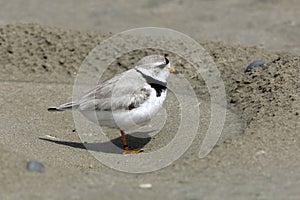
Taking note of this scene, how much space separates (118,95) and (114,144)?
0.84 meters

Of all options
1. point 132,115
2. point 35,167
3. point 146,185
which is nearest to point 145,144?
point 132,115

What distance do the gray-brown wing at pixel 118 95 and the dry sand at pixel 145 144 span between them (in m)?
0.57

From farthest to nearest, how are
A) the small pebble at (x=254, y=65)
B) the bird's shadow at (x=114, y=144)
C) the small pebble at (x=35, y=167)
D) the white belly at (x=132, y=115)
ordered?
the small pebble at (x=254, y=65)
the bird's shadow at (x=114, y=144)
the white belly at (x=132, y=115)
the small pebble at (x=35, y=167)

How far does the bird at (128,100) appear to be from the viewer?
22.6 ft

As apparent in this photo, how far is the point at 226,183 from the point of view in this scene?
574 centimetres

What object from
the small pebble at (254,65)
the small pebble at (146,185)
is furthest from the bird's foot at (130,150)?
the small pebble at (254,65)

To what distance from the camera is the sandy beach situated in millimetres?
5680

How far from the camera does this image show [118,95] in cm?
697

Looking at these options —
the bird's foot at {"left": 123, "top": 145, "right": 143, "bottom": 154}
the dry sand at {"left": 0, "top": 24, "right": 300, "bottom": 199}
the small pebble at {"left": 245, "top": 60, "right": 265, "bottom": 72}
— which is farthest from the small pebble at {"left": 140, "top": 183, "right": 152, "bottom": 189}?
the small pebble at {"left": 245, "top": 60, "right": 265, "bottom": 72}

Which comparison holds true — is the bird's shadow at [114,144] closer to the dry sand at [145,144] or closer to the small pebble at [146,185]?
the dry sand at [145,144]

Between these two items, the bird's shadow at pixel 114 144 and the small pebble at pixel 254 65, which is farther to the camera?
the small pebble at pixel 254 65

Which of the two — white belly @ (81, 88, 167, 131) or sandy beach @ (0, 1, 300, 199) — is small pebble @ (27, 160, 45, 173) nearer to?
sandy beach @ (0, 1, 300, 199)

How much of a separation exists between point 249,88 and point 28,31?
4.15 metres

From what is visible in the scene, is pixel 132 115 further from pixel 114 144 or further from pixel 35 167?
pixel 35 167
